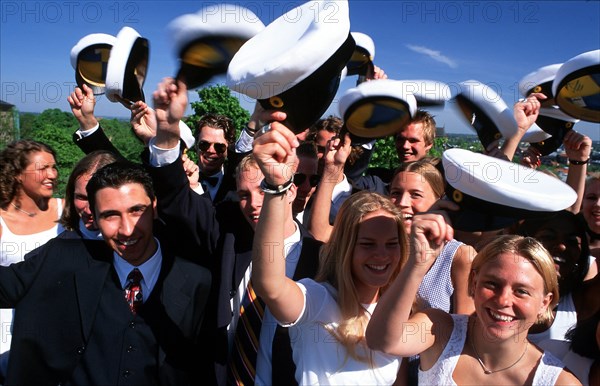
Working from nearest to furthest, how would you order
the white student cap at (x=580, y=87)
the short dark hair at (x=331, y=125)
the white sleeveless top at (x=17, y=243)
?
the white student cap at (x=580, y=87) → the white sleeveless top at (x=17, y=243) → the short dark hair at (x=331, y=125)

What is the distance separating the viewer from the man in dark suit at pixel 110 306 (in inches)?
77.1

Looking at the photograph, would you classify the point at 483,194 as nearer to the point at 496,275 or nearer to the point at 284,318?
the point at 496,275

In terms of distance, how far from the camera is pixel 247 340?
2127 mm

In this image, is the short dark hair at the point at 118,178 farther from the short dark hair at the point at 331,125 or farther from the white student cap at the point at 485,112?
the short dark hair at the point at 331,125

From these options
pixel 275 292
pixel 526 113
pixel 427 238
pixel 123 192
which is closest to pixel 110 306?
pixel 123 192

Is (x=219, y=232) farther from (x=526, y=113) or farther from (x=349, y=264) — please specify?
(x=526, y=113)

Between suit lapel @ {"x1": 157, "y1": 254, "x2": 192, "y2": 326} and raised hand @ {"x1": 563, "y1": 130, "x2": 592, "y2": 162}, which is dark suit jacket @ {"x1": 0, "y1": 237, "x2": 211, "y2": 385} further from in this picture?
raised hand @ {"x1": 563, "y1": 130, "x2": 592, "y2": 162}

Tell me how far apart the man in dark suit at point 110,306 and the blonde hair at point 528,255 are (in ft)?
4.43

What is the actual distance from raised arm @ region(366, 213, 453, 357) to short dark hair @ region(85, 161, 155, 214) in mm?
1228

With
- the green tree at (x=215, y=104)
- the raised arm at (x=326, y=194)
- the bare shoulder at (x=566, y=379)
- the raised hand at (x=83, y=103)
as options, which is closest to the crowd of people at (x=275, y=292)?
the bare shoulder at (x=566, y=379)

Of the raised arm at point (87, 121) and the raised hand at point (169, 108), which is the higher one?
the raised hand at point (169, 108)

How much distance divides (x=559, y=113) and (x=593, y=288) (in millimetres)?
1246

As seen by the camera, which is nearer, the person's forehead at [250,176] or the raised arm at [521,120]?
the person's forehead at [250,176]

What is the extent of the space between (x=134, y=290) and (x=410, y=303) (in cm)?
127
